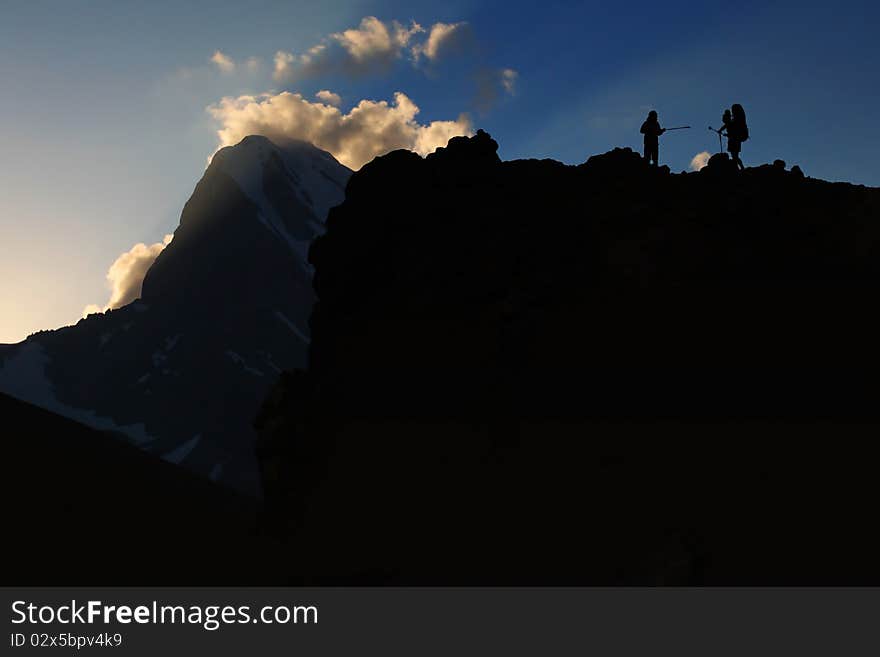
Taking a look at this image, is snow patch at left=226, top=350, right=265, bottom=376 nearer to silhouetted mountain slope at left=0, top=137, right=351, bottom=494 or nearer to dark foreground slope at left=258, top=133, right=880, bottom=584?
silhouetted mountain slope at left=0, top=137, right=351, bottom=494

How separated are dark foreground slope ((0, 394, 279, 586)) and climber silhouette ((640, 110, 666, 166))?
53.3 feet

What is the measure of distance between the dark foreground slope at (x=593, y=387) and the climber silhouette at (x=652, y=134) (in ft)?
4.02

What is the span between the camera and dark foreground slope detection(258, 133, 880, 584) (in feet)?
55.0

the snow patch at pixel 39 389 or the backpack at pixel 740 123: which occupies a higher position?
the snow patch at pixel 39 389

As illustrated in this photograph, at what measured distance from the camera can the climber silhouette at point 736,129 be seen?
2178 cm

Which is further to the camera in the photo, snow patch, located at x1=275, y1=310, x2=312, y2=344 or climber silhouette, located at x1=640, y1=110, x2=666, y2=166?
snow patch, located at x1=275, y1=310, x2=312, y2=344

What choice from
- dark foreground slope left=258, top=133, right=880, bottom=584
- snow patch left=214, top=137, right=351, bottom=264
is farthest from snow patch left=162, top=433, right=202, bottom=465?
dark foreground slope left=258, top=133, right=880, bottom=584

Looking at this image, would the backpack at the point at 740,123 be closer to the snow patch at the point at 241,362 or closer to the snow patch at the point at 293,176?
the snow patch at the point at 241,362

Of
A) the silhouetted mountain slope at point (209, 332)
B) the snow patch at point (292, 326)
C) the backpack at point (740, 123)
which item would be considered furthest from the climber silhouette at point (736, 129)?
the snow patch at point (292, 326)

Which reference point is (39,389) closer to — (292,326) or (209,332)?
(209,332)

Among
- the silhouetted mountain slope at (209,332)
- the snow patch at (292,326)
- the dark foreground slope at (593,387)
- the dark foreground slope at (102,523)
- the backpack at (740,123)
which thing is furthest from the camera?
the snow patch at (292,326)

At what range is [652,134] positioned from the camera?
73.7 ft

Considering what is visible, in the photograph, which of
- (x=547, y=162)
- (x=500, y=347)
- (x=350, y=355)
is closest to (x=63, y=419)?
(x=350, y=355)
